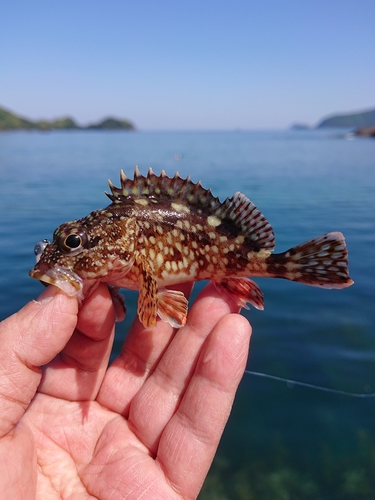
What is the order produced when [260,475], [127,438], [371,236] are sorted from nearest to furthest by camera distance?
1. [127,438]
2. [260,475]
3. [371,236]

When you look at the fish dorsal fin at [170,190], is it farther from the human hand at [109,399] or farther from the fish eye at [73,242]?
the human hand at [109,399]

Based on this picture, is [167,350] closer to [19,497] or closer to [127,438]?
[127,438]

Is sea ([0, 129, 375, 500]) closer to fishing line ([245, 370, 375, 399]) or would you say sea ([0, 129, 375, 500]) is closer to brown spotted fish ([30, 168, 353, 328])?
fishing line ([245, 370, 375, 399])

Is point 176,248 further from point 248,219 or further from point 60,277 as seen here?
point 60,277

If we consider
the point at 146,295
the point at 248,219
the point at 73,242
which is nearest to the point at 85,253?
the point at 73,242

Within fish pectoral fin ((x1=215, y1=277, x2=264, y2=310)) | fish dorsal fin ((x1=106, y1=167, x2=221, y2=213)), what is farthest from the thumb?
fish pectoral fin ((x1=215, y1=277, x2=264, y2=310))

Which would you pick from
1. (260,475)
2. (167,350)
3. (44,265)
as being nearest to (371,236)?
(260,475)
